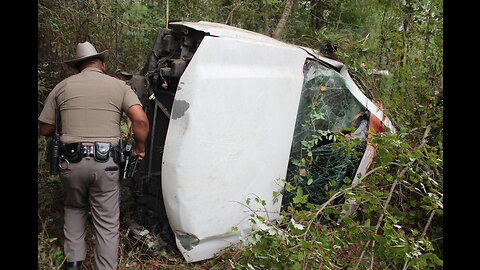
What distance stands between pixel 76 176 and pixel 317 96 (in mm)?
1919

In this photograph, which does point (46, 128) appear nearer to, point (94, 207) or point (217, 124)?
point (94, 207)

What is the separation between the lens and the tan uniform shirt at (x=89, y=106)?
2.51m

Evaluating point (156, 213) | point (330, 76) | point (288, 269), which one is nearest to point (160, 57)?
point (156, 213)

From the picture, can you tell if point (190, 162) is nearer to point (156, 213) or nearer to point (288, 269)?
point (156, 213)

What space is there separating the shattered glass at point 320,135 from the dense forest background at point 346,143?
0.25m

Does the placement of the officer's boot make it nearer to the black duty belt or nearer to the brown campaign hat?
the black duty belt

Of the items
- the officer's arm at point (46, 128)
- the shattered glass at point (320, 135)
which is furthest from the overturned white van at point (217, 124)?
the officer's arm at point (46, 128)

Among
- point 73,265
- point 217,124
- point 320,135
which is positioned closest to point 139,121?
point 217,124

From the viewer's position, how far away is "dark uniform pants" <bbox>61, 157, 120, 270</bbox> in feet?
8.17

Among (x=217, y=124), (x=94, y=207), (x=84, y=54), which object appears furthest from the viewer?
(x=84, y=54)

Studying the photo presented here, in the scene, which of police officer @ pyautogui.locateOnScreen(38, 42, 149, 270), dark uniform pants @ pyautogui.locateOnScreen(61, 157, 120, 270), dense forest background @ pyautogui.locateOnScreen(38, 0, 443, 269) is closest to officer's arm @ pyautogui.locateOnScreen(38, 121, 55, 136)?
police officer @ pyautogui.locateOnScreen(38, 42, 149, 270)

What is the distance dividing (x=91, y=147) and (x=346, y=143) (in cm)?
184

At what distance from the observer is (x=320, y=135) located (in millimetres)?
3033
